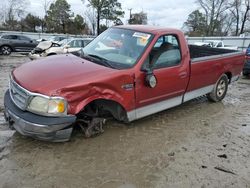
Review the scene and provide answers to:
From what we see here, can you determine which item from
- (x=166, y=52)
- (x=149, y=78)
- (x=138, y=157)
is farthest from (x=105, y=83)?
(x=166, y=52)

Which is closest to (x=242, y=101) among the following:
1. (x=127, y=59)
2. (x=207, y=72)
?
(x=207, y=72)

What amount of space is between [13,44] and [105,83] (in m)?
18.3

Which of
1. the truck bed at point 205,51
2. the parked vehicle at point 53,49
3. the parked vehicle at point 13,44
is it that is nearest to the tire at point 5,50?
the parked vehicle at point 13,44

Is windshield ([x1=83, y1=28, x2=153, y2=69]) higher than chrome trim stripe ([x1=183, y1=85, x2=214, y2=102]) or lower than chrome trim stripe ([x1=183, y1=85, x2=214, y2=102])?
higher

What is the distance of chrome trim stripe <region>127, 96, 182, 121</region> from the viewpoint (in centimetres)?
455

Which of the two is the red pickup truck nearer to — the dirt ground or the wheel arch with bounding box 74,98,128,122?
the wheel arch with bounding box 74,98,128,122

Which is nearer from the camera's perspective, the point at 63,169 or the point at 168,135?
the point at 63,169

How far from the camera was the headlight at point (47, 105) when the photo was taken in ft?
11.7

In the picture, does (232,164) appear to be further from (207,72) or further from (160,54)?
(207,72)

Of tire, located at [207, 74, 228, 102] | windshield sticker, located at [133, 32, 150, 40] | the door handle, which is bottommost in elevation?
tire, located at [207, 74, 228, 102]

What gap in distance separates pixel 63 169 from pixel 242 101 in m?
5.61

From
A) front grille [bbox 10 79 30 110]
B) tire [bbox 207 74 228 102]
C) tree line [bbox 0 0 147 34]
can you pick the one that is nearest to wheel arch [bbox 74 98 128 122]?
front grille [bbox 10 79 30 110]

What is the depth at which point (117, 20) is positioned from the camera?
48312mm

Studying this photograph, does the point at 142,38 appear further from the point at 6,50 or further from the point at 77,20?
the point at 77,20
